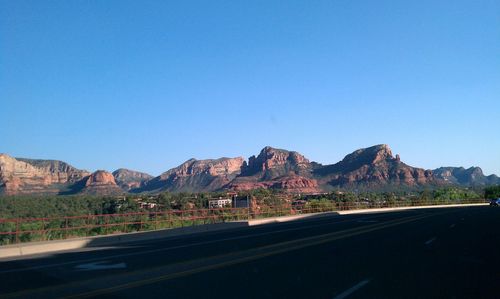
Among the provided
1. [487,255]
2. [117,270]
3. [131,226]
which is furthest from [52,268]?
[131,226]

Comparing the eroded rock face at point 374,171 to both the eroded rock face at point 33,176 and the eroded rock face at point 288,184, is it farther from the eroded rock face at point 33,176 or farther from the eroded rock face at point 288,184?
the eroded rock face at point 33,176

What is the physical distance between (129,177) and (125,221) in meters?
136

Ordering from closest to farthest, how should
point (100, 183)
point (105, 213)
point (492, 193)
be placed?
point (105, 213) → point (100, 183) → point (492, 193)

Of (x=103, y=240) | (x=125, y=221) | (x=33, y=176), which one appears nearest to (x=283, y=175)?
(x=33, y=176)

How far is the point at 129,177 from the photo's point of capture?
550 ft

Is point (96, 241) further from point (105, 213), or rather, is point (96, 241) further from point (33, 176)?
point (33, 176)

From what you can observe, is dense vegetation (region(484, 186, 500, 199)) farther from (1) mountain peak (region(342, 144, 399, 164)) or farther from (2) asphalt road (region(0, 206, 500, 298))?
(2) asphalt road (region(0, 206, 500, 298))

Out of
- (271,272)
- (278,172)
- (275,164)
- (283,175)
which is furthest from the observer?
(275,164)

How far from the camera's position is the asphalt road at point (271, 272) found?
10812mm

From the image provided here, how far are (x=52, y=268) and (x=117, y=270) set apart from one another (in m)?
2.52

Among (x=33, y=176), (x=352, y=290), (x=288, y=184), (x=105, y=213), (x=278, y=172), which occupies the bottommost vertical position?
(x=352, y=290)

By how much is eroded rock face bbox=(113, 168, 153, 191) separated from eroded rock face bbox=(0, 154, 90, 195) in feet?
150

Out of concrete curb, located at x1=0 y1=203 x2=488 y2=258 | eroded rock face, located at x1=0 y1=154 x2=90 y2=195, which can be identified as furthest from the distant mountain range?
concrete curb, located at x1=0 y1=203 x2=488 y2=258

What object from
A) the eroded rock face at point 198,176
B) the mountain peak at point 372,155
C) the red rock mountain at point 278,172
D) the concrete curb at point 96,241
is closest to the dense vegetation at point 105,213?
the concrete curb at point 96,241
